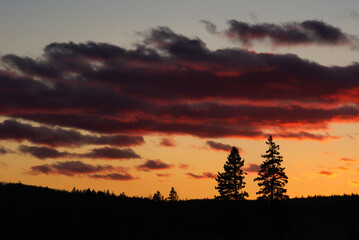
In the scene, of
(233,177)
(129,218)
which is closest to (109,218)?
(129,218)

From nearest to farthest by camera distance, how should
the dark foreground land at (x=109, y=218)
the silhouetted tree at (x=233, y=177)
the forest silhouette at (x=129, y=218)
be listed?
the silhouetted tree at (x=233, y=177) → the forest silhouette at (x=129, y=218) → the dark foreground land at (x=109, y=218)

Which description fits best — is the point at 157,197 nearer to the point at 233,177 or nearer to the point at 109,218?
the point at 109,218

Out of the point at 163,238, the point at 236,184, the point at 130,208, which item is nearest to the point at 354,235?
the point at 236,184

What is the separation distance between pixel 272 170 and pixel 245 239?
1159 cm

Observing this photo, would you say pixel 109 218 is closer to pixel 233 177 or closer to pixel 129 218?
pixel 129 218

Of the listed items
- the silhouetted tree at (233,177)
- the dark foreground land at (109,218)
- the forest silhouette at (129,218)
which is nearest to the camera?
the silhouetted tree at (233,177)

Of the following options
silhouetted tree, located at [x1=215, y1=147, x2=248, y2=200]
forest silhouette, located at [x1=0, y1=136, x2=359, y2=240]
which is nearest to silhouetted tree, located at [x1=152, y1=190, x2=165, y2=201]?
forest silhouette, located at [x1=0, y1=136, x2=359, y2=240]

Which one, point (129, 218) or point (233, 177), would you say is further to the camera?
point (129, 218)

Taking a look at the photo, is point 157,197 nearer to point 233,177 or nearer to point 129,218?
point 129,218

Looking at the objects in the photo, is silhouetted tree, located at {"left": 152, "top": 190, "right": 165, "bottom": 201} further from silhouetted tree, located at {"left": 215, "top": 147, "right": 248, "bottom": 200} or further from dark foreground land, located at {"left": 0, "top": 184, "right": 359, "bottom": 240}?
silhouetted tree, located at {"left": 215, "top": 147, "right": 248, "bottom": 200}

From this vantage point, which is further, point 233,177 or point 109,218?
point 109,218

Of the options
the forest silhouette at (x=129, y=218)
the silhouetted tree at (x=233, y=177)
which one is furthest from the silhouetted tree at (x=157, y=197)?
the silhouetted tree at (x=233, y=177)

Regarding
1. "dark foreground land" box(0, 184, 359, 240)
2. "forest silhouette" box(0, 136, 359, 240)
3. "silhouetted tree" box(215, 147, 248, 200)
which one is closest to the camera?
"silhouetted tree" box(215, 147, 248, 200)

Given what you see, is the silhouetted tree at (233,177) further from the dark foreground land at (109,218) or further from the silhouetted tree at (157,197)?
the silhouetted tree at (157,197)
